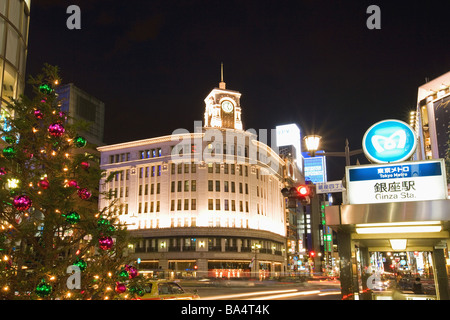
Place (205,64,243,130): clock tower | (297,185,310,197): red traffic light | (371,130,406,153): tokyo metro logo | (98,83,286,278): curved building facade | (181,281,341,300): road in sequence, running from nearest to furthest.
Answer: (371,130,406,153): tokyo metro logo < (297,185,310,197): red traffic light < (181,281,341,300): road < (98,83,286,278): curved building facade < (205,64,243,130): clock tower

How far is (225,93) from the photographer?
8694cm

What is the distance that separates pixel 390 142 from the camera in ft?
35.6

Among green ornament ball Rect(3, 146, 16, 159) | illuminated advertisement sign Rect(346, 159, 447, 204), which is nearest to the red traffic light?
illuminated advertisement sign Rect(346, 159, 447, 204)

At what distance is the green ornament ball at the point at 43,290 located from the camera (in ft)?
22.7

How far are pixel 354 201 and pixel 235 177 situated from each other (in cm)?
6568

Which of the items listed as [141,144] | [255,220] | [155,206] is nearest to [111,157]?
[141,144]

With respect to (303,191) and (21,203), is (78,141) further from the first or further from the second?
(303,191)

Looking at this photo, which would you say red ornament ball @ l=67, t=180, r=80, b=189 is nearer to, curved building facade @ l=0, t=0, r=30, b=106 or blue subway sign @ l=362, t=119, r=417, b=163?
blue subway sign @ l=362, t=119, r=417, b=163

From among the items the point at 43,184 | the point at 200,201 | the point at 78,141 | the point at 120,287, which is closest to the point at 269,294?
the point at 120,287

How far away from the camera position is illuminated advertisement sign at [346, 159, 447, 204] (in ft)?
31.6

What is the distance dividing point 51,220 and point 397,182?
8.08 m

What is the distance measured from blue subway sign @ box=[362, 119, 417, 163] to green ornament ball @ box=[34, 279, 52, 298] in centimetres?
841

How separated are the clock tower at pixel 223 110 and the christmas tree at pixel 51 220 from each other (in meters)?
74.1

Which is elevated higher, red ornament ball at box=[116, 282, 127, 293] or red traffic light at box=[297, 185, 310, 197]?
red traffic light at box=[297, 185, 310, 197]
